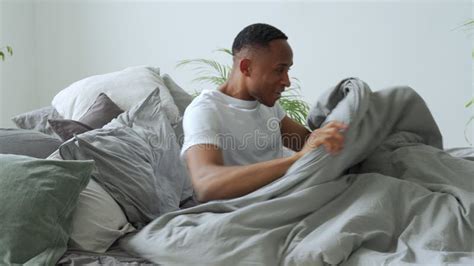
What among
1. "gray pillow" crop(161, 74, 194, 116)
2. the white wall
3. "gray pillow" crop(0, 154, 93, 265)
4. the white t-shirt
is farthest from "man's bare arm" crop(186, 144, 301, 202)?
the white wall

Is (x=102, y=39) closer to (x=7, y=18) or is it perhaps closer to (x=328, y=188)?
(x=7, y=18)

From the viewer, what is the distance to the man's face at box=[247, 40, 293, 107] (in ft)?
5.65

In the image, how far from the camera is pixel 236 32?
3352 millimetres

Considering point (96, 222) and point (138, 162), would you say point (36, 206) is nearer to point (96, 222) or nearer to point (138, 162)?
point (96, 222)

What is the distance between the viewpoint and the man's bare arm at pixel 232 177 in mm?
1429

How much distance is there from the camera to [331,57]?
3.21 meters

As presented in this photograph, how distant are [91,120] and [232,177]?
841 millimetres

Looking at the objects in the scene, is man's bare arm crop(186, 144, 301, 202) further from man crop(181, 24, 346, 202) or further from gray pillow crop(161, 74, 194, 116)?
gray pillow crop(161, 74, 194, 116)

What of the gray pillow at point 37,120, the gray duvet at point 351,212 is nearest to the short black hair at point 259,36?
the gray duvet at point 351,212

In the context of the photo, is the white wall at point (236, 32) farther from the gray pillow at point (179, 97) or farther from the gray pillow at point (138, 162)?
the gray pillow at point (138, 162)

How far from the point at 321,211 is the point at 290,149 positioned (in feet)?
2.35

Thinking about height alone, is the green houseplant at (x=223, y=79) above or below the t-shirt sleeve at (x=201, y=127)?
below

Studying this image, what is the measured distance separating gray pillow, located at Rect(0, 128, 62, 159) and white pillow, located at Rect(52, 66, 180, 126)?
0.42 meters

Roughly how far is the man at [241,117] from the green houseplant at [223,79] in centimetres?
96
